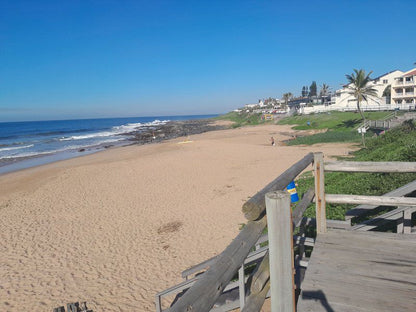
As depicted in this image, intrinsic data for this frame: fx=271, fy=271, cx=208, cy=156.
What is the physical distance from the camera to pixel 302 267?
3.31m

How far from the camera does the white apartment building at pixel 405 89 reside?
4287cm

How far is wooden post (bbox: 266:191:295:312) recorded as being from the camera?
4.47 ft

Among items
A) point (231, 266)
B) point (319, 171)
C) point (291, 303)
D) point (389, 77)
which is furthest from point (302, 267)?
point (389, 77)

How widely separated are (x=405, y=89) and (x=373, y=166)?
52.6 metres

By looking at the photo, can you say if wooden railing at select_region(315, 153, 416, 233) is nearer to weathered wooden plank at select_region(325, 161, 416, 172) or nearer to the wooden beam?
weathered wooden plank at select_region(325, 161, 416, 172)

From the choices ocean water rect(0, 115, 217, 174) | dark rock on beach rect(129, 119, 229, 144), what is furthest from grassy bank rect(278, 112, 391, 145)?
ocean water rect(0, 115, 217, 174)

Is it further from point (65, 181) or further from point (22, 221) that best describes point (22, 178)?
point (22, 221)

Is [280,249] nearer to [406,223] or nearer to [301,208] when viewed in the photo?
[301,208]

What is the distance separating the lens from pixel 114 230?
8773 millimetres

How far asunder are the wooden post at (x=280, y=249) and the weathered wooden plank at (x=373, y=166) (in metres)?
2.07

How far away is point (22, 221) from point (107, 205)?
119 inches

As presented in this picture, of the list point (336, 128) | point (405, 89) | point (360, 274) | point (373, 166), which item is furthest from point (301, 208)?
point (405, 89)

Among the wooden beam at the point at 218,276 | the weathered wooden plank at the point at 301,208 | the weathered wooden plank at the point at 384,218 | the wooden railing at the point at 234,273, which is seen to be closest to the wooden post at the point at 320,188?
the weathered wooden plank at the point at 301,208

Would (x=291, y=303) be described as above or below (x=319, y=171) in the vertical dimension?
below
